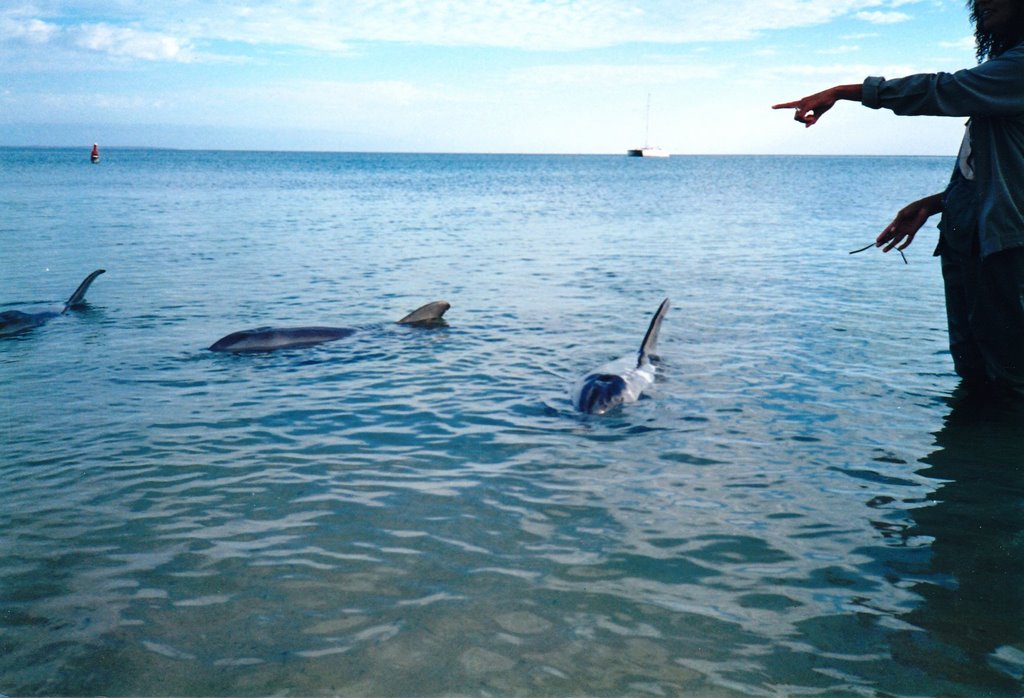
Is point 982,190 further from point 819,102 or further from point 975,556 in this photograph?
point 975,556

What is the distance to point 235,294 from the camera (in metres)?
15.9

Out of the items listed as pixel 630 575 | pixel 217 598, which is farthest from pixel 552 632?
pixel 217 598

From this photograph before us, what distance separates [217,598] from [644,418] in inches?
178

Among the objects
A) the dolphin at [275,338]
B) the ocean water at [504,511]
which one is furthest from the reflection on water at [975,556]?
the dolphin at [275,338]

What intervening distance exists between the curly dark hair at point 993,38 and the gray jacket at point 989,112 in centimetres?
40

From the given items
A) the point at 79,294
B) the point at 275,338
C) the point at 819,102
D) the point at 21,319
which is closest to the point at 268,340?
the point at 275,338

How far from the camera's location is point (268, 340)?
1078cm

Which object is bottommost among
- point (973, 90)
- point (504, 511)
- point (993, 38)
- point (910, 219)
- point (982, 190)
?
point (504, 511)

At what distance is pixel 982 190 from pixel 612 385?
12.5 feet

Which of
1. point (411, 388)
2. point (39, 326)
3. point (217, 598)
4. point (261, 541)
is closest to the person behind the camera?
point (217, 598)

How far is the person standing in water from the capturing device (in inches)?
210

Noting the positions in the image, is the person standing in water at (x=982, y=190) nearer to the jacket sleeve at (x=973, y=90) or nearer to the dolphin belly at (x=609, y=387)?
Answer: the jacket sleeve at (x=973, y=90)

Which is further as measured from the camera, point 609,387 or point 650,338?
point 650,338

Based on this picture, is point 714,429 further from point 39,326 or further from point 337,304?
point 39,326
